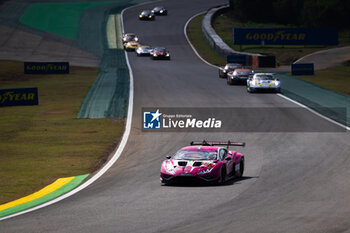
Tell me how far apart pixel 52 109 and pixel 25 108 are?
209cm

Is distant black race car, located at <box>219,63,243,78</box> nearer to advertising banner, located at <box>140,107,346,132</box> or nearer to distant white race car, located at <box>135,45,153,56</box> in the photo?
advertising banner, located at <box>140,107,346,132</box>

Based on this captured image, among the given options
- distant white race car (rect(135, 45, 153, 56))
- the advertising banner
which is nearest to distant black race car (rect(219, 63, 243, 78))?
the advertising banner

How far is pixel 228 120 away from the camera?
3244cm

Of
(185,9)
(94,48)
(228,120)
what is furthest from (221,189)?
(185,9)

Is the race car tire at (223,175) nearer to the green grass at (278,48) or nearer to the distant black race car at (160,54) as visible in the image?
the green grass at (278,48)

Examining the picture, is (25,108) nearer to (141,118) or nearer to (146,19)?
(141,118)

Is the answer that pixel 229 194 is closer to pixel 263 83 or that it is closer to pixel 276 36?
pixel 263 83

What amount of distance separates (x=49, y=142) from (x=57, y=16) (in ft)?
251

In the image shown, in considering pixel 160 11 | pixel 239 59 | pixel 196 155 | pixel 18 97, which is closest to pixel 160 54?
pixel 239 59

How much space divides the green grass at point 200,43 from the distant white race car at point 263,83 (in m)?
22.5

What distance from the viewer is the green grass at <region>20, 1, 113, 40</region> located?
301 ft

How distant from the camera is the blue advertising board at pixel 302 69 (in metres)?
54.9

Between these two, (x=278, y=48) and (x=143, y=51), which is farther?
(x=278, y=48)

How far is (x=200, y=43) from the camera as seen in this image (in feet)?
264
